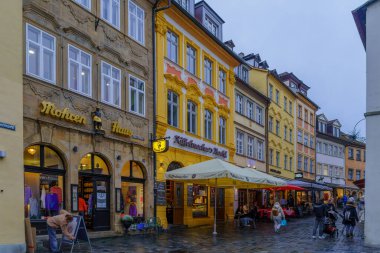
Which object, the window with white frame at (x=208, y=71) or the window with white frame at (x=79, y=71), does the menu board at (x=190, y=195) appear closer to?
the window with white frame at (x=208, y=71)

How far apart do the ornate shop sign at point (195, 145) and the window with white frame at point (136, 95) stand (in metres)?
2.53

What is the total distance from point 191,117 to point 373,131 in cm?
1149

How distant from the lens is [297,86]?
5347 centimetres

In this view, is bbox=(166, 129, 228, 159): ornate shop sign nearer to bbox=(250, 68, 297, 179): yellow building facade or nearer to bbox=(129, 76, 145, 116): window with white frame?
bbox=(129, 76, 145, 116): window with white frame

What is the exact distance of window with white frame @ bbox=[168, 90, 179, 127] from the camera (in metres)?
23.0

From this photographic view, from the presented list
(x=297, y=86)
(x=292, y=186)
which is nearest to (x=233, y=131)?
(x=292, y=186)

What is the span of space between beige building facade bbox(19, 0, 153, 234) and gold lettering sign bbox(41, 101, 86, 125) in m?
0.03

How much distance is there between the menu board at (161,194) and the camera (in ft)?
68.4

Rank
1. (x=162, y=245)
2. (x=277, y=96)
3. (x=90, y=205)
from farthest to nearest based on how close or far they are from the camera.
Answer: (x=277, y=96), (x=90, y=205), (x=162, y=245)

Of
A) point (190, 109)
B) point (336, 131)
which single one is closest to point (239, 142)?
point (190, 109)

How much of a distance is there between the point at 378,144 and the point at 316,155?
42.8 meters

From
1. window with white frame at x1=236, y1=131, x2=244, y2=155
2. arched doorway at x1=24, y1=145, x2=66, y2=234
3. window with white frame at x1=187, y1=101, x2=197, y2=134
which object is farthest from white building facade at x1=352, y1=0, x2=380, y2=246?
window with white frame at x1=236, y1=131, x2=244, y2=155

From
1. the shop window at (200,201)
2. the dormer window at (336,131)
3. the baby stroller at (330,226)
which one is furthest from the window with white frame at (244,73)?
the dormer window at (336,131)
